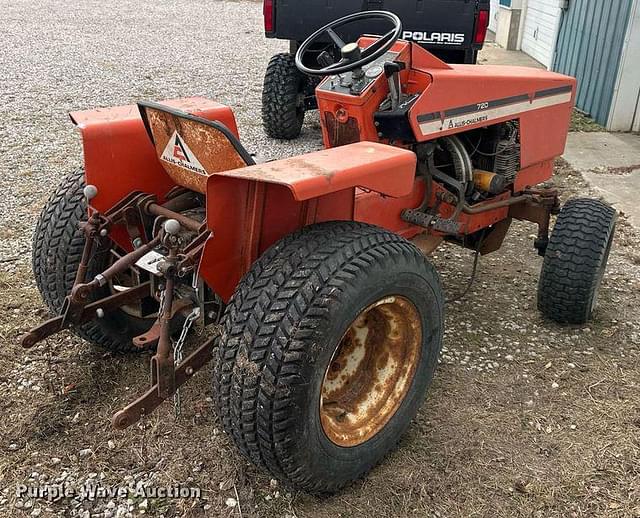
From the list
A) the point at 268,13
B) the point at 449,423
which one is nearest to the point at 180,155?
the point at 449,423

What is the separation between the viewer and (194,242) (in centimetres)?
228

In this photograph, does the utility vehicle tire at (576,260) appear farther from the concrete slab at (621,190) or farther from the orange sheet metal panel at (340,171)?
the concrete slab at (621,190)

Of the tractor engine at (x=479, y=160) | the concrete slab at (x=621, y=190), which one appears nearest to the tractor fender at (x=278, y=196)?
the tractor engine at (x=479, y=160)

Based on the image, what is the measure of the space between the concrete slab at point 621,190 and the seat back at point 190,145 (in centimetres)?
373

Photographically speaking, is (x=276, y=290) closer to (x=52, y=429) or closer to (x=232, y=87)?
(x=52, y=429)

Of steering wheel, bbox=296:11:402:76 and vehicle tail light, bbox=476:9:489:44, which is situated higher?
steering wheel, bbox=296:11:402:76

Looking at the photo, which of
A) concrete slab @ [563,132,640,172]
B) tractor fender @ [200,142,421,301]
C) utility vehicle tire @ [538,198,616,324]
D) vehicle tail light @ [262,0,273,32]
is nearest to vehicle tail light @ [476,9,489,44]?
concrete slab @ [563,132,640,172]

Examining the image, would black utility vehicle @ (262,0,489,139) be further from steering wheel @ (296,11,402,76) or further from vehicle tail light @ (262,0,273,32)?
steering wheel @ (296,11,402,76)

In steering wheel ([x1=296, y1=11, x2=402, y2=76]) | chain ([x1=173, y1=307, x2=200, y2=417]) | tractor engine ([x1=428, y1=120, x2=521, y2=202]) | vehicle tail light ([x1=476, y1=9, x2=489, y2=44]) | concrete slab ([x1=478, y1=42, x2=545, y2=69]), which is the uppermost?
steering wheel ([x1=296, y1=11, x2=402, y2=76])

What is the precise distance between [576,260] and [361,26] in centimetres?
395

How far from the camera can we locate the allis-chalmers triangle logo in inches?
93.7

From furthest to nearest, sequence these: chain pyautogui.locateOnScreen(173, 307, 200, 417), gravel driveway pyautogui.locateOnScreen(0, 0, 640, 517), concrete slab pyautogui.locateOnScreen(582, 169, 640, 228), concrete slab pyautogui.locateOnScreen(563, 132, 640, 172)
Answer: concrete slab pyautogui.locateOnScreen(563, 132, 640, 172) < concrete slab pyautogui.locateOnScreen(582, 169, 640, 228) < gravel driveway pyautogui.locateOnScreen(0, 0, 640, 517) < chain pyautogui.locateOnScreen(173, 307, 200, 417)

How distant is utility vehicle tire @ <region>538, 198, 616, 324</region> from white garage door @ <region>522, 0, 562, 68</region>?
23.0 ft

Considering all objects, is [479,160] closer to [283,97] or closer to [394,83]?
[394,83]
